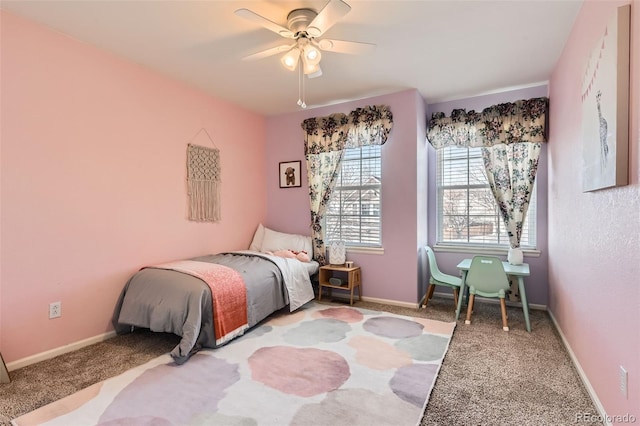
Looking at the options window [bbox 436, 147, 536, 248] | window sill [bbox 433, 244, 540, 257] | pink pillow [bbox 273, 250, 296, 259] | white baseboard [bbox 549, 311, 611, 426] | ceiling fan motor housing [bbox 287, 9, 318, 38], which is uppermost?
ceiling fan motor housing [bbox 287, 9, 318, 38]

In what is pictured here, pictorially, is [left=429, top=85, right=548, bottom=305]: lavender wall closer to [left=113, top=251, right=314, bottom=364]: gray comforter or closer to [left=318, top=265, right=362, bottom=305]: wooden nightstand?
[left=318, top=265, right=362, bottom=305]: wooden nightstand

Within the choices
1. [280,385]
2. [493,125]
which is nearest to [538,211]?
[493,125]

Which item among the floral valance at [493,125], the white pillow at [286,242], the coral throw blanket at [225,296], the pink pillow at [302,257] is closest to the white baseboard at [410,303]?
the pink pillow at [302,257]

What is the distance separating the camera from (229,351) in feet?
8.48

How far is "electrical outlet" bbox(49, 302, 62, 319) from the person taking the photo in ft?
8.16

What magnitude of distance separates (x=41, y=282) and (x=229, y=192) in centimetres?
208

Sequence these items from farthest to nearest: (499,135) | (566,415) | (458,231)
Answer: (458,231) < (499,135) < (566,415)

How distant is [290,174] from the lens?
4.55 metres

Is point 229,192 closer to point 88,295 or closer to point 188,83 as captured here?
point 188,83

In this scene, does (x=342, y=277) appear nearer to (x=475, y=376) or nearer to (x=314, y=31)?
(x=475, y=376)

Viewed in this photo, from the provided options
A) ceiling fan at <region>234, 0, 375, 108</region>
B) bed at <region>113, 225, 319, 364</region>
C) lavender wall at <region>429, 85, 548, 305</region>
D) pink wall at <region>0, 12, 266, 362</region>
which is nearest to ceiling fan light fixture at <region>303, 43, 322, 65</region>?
ceiling fan at <region>234, 0, 375, 108</region>

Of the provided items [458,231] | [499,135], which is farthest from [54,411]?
[499,135]

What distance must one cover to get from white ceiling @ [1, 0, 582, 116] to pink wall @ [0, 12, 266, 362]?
232 mm

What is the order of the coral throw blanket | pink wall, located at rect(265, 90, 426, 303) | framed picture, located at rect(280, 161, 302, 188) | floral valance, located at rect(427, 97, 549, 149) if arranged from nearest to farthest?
1. the coral throw blanket
2. floral valance, located at rect(427, 97, 549, 149)
3. pink wall, located at rect(265, 90, 426, 303)
4. framed picture, located at rect(280, 161, 302, 188)
